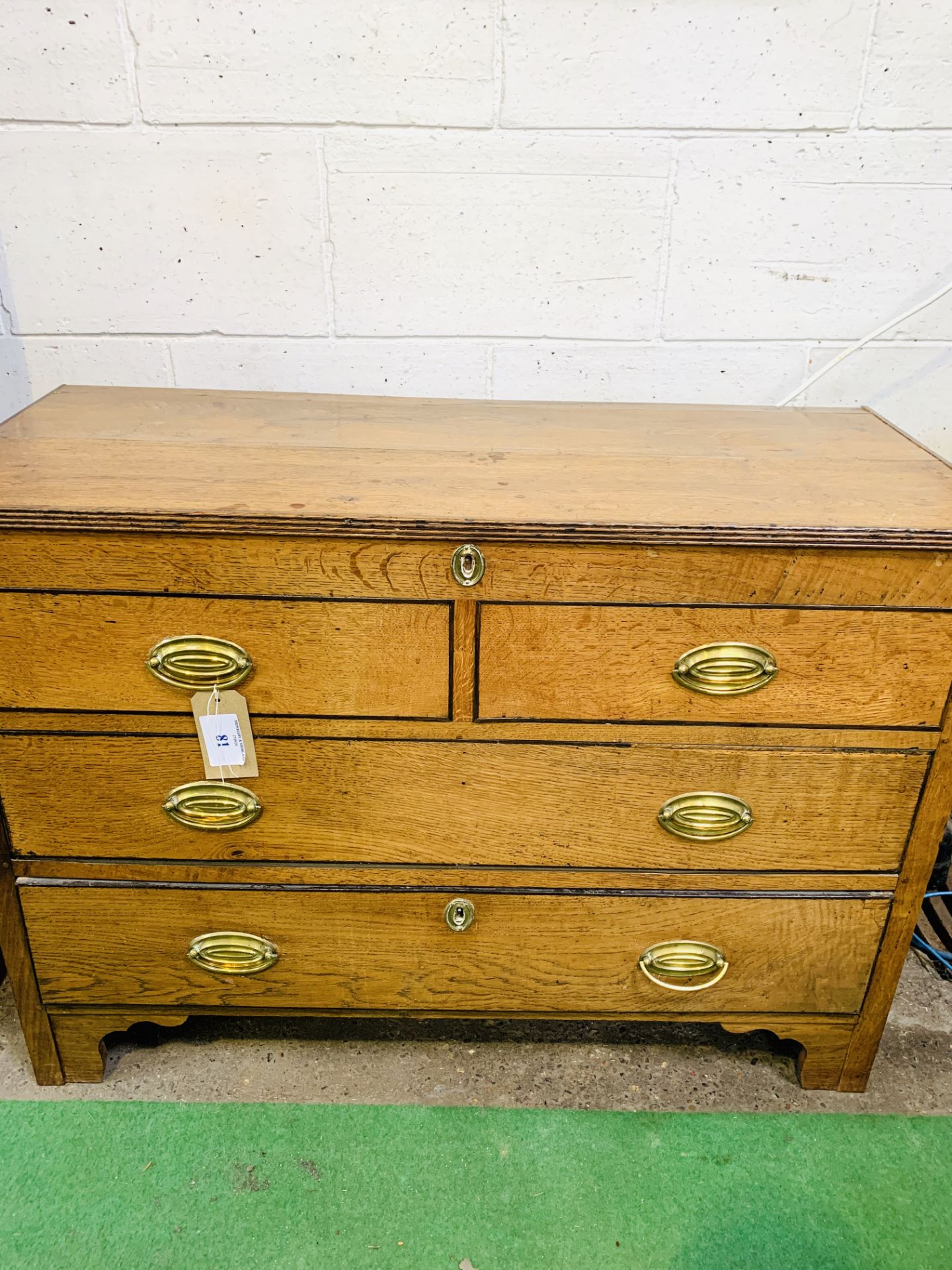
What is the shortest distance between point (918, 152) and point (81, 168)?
1324mm

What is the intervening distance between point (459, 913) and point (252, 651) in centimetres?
47

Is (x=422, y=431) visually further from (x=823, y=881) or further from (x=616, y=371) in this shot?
(x=823, y=881)

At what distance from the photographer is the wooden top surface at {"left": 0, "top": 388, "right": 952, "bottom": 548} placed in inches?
37.7

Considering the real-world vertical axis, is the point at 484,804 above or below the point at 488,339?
below

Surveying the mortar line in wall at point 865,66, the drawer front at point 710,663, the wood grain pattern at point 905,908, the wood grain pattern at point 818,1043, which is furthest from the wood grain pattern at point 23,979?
the mortar line in wall at point 865,66

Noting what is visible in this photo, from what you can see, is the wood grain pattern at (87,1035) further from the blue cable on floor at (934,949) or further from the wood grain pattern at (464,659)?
the blue cable on floor at (934,949)

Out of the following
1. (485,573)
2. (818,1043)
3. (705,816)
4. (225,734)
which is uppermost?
(485,573)

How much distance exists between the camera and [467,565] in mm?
983

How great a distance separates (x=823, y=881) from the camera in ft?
3.87

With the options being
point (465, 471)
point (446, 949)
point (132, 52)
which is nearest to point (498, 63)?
point (132, 52)

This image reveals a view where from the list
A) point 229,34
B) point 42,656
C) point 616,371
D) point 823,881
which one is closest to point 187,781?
point 42,656

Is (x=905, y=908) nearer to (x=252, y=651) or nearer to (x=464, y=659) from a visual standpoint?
(x=464, y=659)

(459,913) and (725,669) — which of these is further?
(459,913)

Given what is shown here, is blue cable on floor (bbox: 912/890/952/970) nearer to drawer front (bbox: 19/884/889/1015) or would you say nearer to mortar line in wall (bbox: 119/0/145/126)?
drawer front (bbox: 19/884/889/1015)
